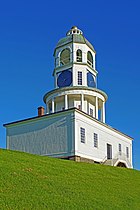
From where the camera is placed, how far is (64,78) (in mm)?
38969

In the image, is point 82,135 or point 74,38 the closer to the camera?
point 82,135

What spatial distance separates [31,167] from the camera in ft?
59.5

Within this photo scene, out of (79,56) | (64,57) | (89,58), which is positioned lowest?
(79,56)

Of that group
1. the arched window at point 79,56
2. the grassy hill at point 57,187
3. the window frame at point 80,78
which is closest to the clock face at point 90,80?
the window frame at point 80,78

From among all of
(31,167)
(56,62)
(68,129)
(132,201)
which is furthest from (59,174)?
(56,62)

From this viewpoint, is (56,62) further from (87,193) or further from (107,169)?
(87,193)

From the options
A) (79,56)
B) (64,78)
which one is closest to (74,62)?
(79,56)

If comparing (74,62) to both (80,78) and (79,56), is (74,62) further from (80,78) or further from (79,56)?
(80,78)

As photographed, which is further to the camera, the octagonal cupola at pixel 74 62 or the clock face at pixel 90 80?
the clock face at pixel 90 80

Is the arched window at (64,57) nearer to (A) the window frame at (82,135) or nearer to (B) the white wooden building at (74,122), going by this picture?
(B) the white wooden building at (74,122)

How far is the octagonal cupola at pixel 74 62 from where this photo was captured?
38.6 meters

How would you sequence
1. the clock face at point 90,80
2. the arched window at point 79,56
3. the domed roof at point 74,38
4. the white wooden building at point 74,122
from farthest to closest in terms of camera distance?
the arched window at point 79,56, the domed roof at point 74,38, the clock face at point 90,80, the white wooden building at point 74,122

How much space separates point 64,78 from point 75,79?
1.33 m

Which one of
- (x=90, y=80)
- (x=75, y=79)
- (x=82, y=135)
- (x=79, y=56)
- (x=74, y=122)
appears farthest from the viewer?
(x=79, y=56)
